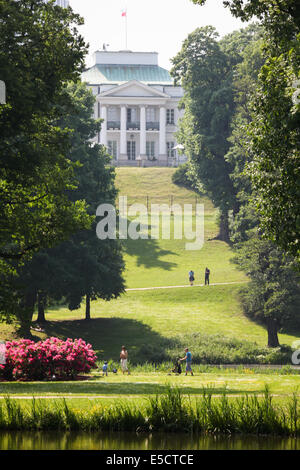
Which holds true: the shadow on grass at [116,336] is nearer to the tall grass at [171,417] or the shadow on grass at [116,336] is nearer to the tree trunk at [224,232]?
the tall grass at [171,417]

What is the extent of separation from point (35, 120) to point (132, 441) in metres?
12.1

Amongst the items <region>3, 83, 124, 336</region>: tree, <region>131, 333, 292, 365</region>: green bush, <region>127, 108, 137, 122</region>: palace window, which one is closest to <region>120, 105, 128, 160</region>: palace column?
<region>127, 108, 137, 122</region>: palace window

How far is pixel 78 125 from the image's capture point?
50.5m

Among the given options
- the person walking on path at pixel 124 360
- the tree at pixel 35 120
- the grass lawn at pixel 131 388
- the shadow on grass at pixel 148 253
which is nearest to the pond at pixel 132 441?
the grass lawn at pixel 131 388

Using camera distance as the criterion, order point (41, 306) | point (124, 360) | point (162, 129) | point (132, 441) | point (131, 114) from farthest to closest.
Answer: point (131, 114) → point (162, 129) → point (41, 306) → point (124, 360) → point (132, 441)

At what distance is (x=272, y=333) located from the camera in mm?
44906

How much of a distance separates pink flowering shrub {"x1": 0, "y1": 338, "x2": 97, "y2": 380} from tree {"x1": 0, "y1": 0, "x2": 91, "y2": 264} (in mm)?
3123

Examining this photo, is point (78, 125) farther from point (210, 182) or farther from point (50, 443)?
point (50, 443)

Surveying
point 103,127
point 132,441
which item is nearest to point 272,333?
point 132,441

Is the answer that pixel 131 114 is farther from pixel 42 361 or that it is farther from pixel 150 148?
pixel 42 361

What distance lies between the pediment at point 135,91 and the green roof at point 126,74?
19.7 feet

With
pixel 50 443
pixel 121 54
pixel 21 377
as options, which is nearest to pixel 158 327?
pixel 21 377

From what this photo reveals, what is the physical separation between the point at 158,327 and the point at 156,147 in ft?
236

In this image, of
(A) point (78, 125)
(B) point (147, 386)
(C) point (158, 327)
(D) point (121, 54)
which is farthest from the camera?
(D) point (121, 54)
